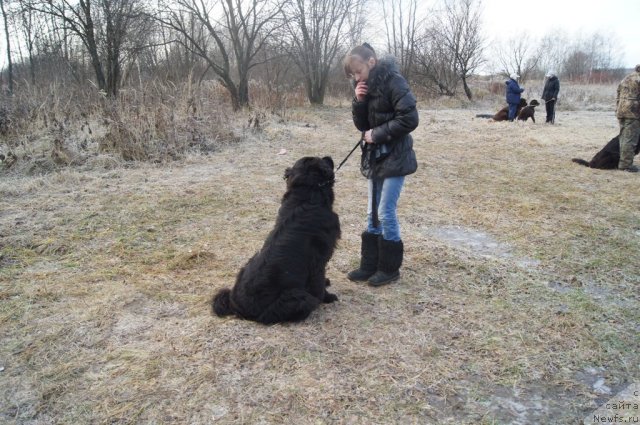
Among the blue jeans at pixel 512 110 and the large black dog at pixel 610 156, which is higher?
the blue jeans at pixel 512 110

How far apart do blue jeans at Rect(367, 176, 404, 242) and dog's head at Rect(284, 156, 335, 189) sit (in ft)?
1.67

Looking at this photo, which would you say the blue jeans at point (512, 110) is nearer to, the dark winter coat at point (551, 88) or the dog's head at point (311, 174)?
the dark winter coat at point (551, 88)

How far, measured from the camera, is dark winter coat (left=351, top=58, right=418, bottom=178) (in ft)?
11.4

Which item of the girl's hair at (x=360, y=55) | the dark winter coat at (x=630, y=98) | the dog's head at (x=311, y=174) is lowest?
the dog's head at (x=311, y=174)

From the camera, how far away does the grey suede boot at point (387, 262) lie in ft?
13.1

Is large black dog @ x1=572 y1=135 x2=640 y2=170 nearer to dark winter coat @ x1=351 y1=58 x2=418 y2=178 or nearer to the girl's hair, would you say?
dark winter coat @ x1=351 y1=58 x2=418 y2=178

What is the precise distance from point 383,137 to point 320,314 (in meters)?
1.51

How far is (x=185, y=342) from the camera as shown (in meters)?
3.09

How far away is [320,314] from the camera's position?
139 inches

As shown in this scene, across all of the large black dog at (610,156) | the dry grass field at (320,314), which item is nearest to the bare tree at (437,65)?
the large black dog at (610,156)

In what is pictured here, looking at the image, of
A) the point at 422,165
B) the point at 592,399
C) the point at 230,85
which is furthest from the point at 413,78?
the point at 592,399

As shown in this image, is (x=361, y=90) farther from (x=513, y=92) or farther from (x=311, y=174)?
(x=513, y=92)

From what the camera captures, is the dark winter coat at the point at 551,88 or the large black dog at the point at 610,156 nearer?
the large black dog at the point at 610,156

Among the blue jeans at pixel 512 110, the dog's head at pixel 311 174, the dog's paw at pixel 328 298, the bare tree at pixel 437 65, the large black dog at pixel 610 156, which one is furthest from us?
the bare tree at pixel 437 65
